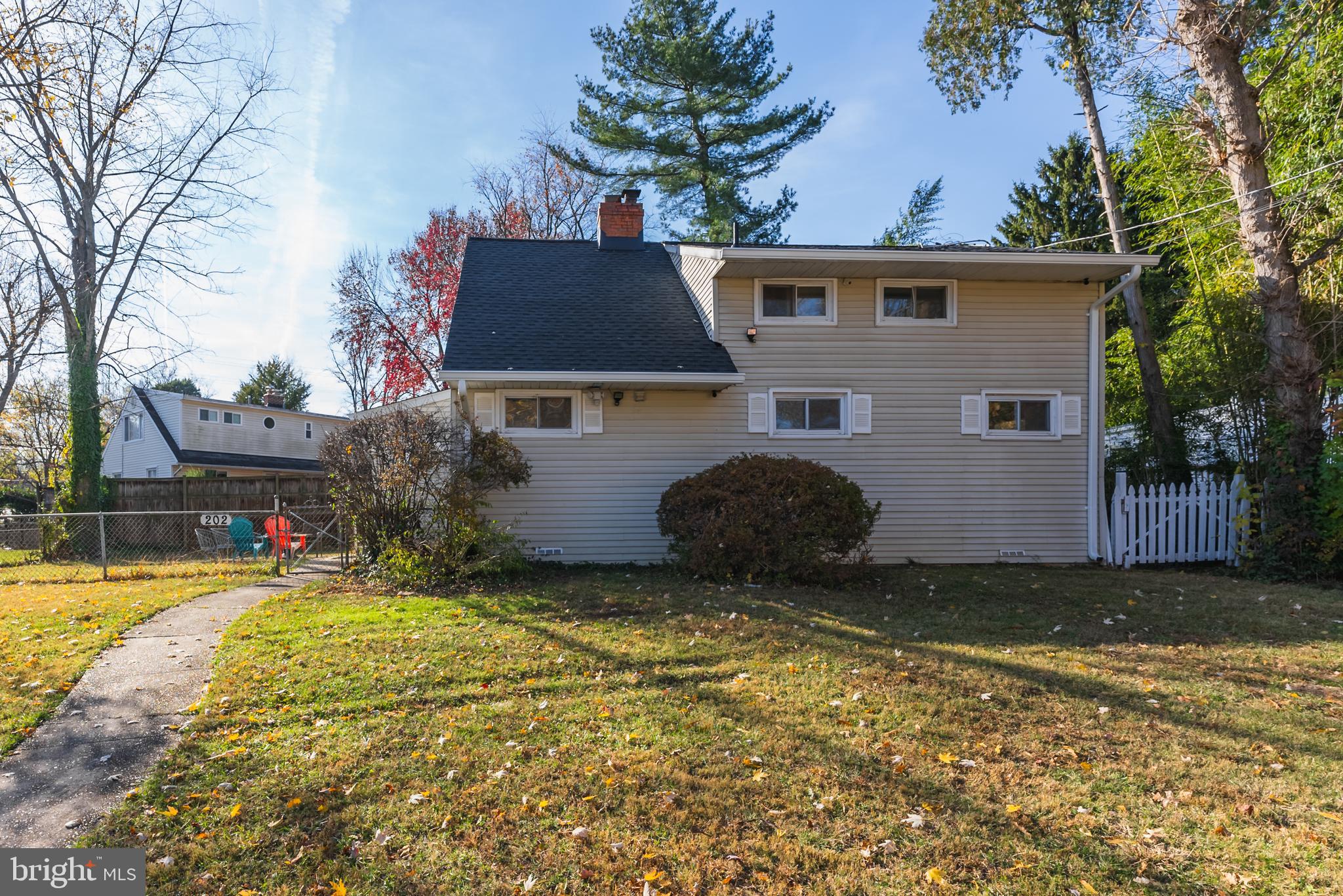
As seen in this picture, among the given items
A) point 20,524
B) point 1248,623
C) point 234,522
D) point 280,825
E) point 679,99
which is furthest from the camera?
point 679,99

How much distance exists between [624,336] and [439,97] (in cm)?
795

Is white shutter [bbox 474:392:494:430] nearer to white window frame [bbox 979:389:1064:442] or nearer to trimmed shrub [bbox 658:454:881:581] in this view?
trimmed shrub [bbox 658:454:881:581]

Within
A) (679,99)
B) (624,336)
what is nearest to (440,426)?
(624,336)

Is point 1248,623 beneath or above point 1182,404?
beneath

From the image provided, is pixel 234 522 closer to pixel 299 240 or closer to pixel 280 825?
pixel 299 240

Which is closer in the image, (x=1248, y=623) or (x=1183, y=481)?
(x=1248, y=623)

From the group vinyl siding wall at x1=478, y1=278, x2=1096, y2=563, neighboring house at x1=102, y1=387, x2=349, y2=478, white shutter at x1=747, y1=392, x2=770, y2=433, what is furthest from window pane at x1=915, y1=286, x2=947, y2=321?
neighboring house at x1=102, y1=387, x2=349, y2=478

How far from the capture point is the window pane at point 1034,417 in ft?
36.2

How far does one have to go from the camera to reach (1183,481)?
11508mm

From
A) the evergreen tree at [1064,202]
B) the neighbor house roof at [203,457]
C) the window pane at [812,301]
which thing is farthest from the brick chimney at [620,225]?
the evergreen tree at [1064,202]

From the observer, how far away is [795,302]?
1098 centimetres

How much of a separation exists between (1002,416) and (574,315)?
697cm

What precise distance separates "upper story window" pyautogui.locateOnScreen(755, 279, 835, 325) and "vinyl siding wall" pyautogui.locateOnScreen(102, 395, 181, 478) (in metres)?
20.8

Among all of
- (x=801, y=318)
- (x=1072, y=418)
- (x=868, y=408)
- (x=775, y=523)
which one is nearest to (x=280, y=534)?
(x=775, y=523)
